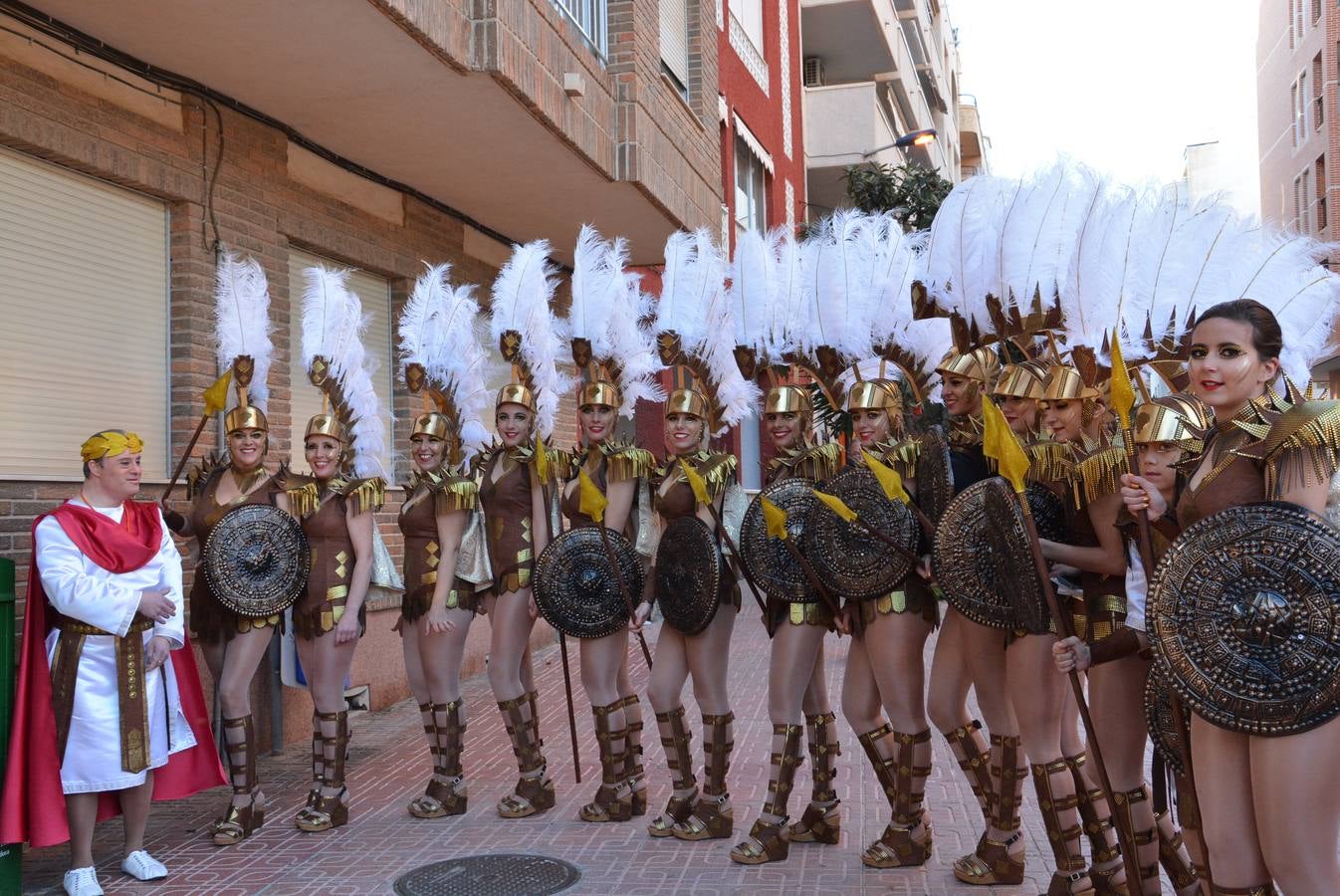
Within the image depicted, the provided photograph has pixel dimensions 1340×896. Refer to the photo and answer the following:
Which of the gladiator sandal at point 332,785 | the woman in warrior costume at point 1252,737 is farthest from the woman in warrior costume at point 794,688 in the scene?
the woman in warrior costume at point 1252,737

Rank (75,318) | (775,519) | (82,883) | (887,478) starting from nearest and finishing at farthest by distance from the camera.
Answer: (887,478), (82,883), (775,519), (75,318)

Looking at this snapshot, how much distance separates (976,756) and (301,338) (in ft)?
18.5

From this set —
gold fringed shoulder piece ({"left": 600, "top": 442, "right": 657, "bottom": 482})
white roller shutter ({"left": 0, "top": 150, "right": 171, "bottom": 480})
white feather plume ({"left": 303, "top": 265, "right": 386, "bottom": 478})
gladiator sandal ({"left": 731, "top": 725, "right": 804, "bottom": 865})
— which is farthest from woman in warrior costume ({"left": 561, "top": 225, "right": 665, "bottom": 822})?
white roller shutter ({"left": 0, "top": 150, "right": 171, "bottom": 480})

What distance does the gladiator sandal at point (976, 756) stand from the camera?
17.2ft

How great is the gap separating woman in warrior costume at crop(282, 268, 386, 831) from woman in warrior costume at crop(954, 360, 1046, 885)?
322cm

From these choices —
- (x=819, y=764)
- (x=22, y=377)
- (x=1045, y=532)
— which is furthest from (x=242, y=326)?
(x=1045, y=532)

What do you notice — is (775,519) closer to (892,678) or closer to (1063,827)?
(892,678)

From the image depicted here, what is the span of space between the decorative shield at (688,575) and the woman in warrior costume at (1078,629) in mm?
1583

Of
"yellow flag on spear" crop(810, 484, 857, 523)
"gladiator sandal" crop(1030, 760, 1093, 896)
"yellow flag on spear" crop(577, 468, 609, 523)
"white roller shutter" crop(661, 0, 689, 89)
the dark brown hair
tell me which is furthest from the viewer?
"white roller shutter" crop(661, 0, 689, 89)

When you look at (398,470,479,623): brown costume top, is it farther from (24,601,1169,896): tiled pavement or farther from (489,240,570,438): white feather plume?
(24,601,1169,896): tiled pavement

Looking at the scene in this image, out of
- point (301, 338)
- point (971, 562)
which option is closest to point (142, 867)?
point (971, 562)

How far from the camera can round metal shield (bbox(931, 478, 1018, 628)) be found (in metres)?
4.68

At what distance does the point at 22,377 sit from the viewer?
22.9 ft

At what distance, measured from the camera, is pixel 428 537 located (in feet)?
22.1
